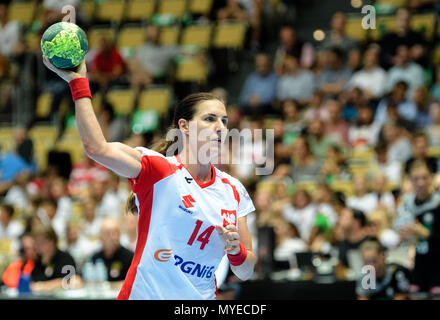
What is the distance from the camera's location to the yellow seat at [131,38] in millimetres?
16031

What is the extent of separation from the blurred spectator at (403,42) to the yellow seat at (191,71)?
11.2ft

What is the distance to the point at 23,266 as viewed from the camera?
934cm

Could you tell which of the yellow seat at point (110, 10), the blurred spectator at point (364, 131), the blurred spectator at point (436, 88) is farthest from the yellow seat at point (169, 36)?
the blurred spectator at point (436, 88)

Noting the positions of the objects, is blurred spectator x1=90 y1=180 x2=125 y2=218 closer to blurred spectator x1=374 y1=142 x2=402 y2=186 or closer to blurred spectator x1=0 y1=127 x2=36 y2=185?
blurred spectator x1=0 y1=127 x2=36 y2=185

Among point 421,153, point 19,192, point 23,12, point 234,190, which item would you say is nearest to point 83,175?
point 19,192

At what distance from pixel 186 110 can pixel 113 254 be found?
187 inches

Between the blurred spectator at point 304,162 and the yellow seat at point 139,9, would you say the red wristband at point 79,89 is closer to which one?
the blurred spectator at point 304,162

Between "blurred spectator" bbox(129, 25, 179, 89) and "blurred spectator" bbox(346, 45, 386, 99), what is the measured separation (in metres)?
3.82

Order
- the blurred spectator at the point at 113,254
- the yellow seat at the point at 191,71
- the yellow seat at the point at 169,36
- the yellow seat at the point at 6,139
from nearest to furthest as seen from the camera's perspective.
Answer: the blurred spectator at the point at 113,254 < the yellow seat at the point at 6,139 < the yellow seat at the point at 191,71 < the yellow seat at the point at 169,36

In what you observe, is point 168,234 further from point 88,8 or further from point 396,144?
point 88,8

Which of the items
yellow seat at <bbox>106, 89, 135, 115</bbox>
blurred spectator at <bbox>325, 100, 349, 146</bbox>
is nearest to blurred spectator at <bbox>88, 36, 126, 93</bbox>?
yellow seat at <bbox>106, 89, 135, 115</bbox>

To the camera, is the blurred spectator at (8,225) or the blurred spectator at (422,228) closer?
the blurred spectator at (422,228)

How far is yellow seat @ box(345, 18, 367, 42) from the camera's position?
45.8 feet

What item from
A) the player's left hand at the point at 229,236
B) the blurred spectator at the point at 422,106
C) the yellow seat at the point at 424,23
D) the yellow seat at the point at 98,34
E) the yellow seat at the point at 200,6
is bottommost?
the player's left hand at the point at 229,236
